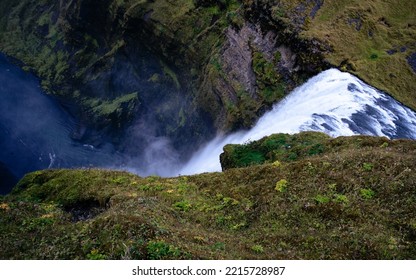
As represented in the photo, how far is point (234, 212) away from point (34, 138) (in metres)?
48.5

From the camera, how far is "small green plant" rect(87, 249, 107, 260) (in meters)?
11.9

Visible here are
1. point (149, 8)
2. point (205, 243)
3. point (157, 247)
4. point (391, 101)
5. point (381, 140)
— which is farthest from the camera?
point (149, 8)

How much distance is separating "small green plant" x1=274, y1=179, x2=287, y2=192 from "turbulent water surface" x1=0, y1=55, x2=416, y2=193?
14.1 metres

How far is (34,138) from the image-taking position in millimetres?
58875

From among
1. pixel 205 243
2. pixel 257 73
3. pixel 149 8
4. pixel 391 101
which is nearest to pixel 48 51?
pixel 149 8

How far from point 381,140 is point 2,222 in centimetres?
1745

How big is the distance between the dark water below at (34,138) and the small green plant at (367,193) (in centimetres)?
4348

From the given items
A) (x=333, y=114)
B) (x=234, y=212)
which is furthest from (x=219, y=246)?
(x=333, y=114)

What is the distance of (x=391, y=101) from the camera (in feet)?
121

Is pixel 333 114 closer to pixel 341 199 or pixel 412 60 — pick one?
pixel 412 60

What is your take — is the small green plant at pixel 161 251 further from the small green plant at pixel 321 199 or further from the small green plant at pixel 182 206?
the small green plant at pixel 321 199

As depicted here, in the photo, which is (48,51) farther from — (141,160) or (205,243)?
(205,243)

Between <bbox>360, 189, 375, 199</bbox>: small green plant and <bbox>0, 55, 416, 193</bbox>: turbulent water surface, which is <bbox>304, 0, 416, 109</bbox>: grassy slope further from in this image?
<bbox>360, 189, 375, 199</bbox>: small green plant

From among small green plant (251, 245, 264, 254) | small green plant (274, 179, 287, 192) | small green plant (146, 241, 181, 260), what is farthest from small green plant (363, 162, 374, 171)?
small green plant (146, 241, 181, 260)
